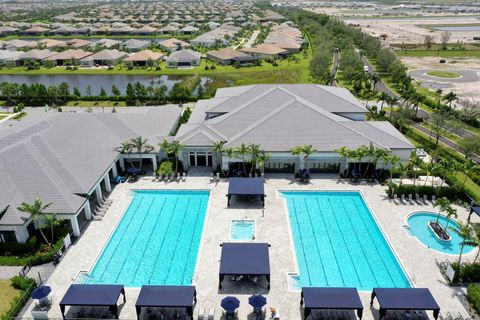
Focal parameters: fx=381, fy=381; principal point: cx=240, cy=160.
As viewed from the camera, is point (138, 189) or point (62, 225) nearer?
point (62, 225)

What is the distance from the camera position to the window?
106 feet

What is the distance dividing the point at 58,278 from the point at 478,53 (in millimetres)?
139565

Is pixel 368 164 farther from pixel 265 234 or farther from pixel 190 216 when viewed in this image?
pixel 190 216

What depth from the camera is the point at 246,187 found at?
3981cm

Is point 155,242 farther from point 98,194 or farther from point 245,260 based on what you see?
point 245,260

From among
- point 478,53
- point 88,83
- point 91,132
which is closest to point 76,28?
point 88,83

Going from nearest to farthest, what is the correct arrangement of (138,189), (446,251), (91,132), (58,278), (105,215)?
(58,278) < (446,251) < (105,215) < (138,189) < (91,132)

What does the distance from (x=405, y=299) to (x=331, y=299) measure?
500cm

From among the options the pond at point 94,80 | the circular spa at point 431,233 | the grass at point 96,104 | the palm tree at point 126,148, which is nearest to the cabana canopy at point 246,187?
the palm tree at point 126,148

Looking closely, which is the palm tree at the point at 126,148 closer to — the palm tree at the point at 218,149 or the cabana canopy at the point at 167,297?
the palm tree at the point at 218,149

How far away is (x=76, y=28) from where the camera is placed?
571 ft

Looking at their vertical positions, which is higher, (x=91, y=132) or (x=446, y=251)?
(x=91, y=132)

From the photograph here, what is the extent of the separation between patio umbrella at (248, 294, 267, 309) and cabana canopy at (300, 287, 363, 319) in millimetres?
2764

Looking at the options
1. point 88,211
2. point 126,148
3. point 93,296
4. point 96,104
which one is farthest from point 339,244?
point 96,104
